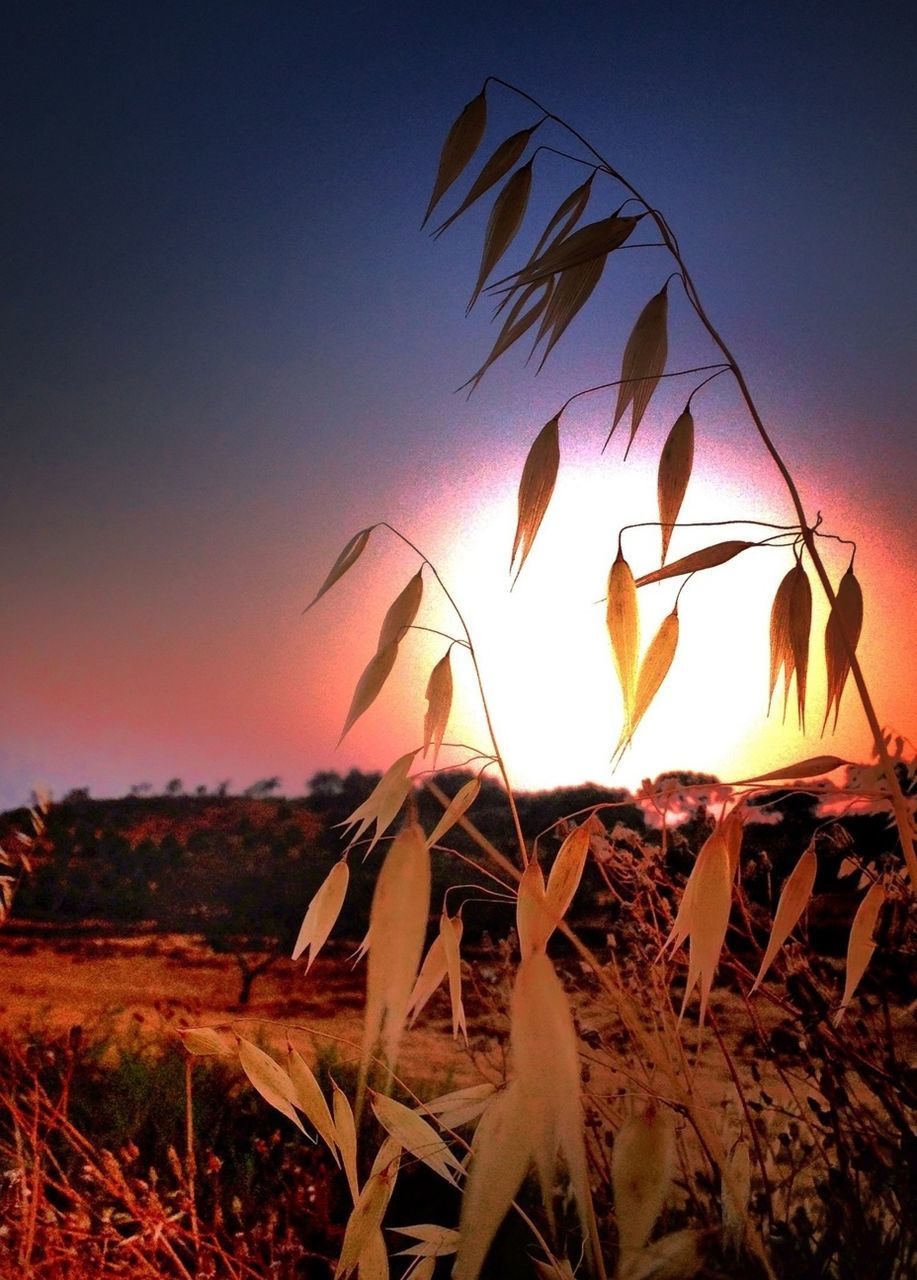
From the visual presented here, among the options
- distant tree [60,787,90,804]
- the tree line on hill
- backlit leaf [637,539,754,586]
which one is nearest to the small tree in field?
backlit leaf [637,539,754,586]

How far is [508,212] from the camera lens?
1.39 feet

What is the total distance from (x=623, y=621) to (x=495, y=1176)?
20cm

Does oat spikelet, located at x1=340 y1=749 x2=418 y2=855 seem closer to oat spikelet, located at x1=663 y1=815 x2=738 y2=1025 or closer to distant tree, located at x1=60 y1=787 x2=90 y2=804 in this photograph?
oat spikelet, located at x1=663 y1=815 x2=738 y2=1025

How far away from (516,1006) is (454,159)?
1.18ft

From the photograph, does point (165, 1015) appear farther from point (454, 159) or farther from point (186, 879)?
point (454, 159)

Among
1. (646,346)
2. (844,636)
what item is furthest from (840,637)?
(646,346)

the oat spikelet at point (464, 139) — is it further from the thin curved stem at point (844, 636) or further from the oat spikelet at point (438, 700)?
the oat spikelet at point (438, 700)

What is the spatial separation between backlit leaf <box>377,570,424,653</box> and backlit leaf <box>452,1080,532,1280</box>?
7.5 inches

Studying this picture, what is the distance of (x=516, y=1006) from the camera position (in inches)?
11.3

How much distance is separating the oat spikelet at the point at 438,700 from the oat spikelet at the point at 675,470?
0.12m

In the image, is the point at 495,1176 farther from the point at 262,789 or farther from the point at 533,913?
the point at 262,789

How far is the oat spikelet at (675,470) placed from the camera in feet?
1.25

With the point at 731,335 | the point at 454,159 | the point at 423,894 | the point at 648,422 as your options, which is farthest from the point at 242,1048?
the point at 731,335

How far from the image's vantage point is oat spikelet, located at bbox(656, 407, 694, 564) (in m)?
0.38
